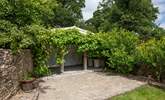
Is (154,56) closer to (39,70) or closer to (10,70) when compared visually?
(39,70)

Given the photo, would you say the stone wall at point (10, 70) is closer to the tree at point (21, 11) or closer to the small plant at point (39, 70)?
the small plant at point (39, 70)

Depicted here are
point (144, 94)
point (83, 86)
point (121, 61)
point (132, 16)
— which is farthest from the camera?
point (132, 16)

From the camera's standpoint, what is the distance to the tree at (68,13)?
40531 mm

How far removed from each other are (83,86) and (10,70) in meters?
3.85

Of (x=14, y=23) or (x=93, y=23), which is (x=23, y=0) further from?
(x=93, y=23)

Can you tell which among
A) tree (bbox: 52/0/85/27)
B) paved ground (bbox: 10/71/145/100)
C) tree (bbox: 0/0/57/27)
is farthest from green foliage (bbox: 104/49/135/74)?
tree (bbox: 52/0/85/27)

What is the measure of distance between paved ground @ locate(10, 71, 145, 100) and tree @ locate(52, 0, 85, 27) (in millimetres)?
24531

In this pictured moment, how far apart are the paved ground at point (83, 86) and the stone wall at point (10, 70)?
112 cm

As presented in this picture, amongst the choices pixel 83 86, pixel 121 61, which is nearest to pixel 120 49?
pixel 121 61

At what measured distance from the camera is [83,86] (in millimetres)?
13367

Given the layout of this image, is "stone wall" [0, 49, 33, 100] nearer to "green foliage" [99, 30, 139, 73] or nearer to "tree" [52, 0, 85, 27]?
"green foliage" [99, 30, 139, 73]

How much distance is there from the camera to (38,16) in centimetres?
1588

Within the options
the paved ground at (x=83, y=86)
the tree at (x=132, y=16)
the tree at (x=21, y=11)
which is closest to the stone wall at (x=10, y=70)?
the paved ground at (x=83, y=86)

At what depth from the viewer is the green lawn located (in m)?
11.6
